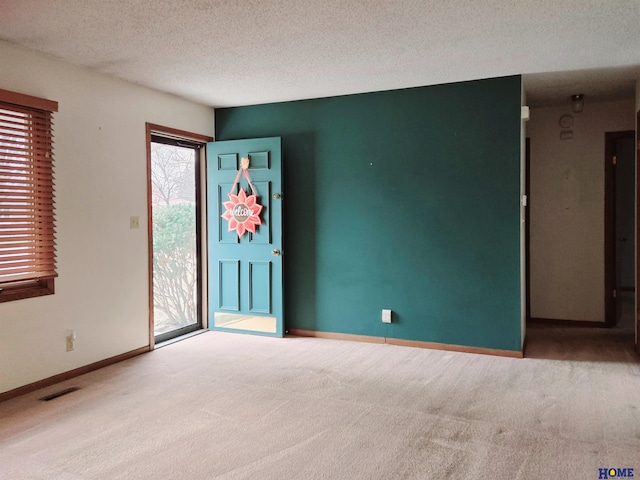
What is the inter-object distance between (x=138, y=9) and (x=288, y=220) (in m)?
2.74

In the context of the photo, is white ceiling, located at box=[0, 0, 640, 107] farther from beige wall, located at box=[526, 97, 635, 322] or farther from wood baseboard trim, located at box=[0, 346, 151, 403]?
wood baseboard trim, located at box=[0, 346, 151, 403]

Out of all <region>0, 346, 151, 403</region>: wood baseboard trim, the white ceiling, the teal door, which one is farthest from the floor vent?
the white ceiling

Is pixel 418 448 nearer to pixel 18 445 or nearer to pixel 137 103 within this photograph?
pixel 18 445

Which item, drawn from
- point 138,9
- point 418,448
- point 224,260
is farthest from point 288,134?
point 418,448

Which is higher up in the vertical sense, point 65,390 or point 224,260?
point 224,260

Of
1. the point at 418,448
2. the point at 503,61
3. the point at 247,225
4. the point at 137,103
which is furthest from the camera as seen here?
the point at 247,225

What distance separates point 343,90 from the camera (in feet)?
15.5

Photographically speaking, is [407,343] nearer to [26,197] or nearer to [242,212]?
[242,212]

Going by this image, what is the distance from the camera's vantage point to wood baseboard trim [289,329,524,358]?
173 inches

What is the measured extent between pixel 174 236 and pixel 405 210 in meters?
2.34

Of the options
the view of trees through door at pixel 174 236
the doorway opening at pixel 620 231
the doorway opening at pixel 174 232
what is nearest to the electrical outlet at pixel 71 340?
the doorway opening at pixel 174 232

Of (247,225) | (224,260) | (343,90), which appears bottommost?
(224,260)

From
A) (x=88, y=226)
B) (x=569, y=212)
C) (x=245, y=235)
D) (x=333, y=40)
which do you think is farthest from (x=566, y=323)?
(x=88, y=226)

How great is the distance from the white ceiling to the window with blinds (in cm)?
47
